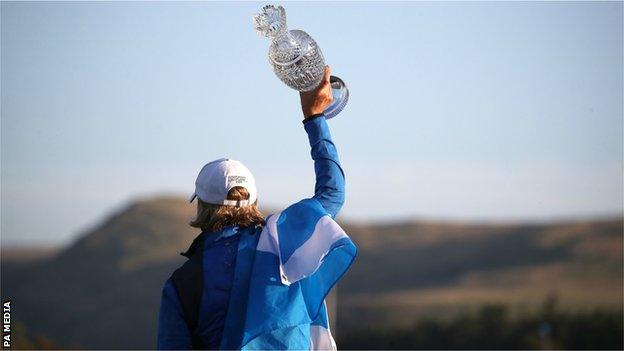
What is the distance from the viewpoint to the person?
4055 mm

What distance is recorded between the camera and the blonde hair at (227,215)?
4141mm

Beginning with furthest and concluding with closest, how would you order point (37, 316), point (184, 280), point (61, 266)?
point (61, 266) → point (37, 316) → point (184, 280)

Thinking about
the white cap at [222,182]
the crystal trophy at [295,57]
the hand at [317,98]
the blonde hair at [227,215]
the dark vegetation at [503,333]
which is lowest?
the dark vegetation at [503,333]

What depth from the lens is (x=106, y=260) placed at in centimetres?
1855

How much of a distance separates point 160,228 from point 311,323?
49.9ft

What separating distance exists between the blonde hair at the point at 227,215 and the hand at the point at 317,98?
40cm

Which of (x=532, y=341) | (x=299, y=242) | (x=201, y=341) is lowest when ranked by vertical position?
(x=532, y=341)

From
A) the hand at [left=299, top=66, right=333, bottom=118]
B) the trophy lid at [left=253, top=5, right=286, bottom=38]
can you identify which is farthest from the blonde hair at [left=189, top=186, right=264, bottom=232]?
the trophy lid at [left=253, top=5, right=286, bottom=38]

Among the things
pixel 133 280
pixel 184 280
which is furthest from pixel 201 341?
pixel 133 280

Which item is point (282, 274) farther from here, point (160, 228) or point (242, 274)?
point (160, 228)

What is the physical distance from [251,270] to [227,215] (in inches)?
7.6

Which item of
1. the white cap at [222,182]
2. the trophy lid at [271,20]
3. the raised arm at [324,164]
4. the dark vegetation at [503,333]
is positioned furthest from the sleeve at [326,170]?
the dark vegetation at [503,333]

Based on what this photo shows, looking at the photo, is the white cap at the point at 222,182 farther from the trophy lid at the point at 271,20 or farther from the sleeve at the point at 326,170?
the trophy lid at the point at 271,20

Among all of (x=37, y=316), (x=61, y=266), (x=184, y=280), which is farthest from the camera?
(x=61, y=266)
